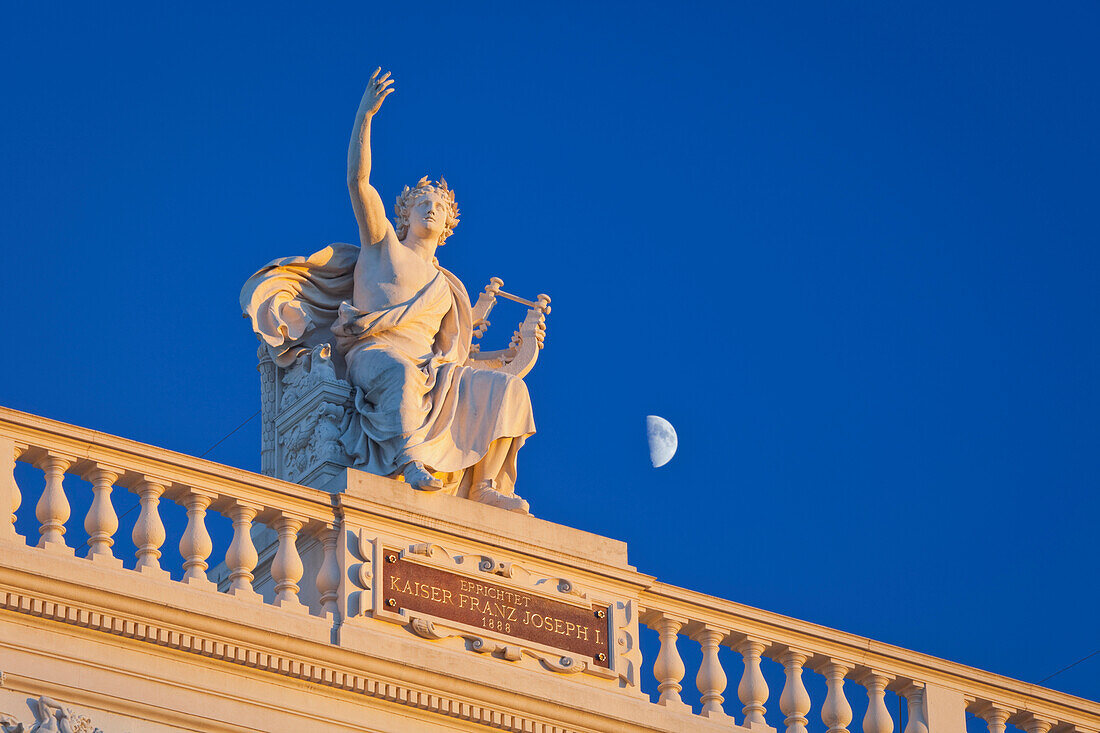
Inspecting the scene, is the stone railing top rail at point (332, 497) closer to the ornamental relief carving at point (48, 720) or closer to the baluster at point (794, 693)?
the baluster at point (794, 693)

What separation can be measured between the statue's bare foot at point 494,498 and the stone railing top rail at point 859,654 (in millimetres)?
1064

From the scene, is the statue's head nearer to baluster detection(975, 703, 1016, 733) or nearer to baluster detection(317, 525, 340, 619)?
baluster detection(317, 525, 340, 619)

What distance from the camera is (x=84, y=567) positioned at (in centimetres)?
1466

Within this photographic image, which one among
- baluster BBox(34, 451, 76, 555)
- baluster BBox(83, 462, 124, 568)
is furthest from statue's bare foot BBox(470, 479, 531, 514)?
baluster BBox(34, 451, 76, 555)

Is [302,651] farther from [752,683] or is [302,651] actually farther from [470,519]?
[752,683]

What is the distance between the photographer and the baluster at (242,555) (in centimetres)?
1541

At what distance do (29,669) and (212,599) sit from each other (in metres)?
1.25

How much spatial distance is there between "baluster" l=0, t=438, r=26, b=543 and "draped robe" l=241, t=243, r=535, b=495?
9.97ft

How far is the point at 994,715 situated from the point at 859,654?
1.34m

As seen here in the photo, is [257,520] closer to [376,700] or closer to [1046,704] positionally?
[376,700]

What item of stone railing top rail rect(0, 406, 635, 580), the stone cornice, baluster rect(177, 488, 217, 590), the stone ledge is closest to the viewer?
the stone cornice

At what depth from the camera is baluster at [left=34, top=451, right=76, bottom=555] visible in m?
14.7

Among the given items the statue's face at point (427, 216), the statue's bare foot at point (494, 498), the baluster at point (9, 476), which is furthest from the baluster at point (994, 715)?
the baluster at point (9, 476)

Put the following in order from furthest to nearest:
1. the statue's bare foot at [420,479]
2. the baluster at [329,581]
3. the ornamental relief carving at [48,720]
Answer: the statue's bare foot at [420,479] → the baluster at [329,581] → the ornamental relief carving at [48,720]
